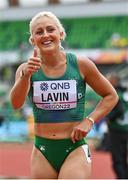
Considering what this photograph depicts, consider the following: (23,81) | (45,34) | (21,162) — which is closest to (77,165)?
(23,81)

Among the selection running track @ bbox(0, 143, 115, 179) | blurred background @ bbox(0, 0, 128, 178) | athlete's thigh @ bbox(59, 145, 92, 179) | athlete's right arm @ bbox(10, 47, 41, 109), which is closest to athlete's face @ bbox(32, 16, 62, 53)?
athlete's right arm @ bbox(10, 47, 41, 109)

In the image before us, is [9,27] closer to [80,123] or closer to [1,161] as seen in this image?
[1,161]

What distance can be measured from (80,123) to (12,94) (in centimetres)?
47

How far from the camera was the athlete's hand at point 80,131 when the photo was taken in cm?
317

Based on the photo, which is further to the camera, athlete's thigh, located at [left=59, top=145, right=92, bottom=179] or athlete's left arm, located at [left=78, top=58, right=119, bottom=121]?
athlete's left arm, located at [left=78, top=58, right=119, bottom=121]

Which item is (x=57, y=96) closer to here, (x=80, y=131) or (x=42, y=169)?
(x=80, y=131)

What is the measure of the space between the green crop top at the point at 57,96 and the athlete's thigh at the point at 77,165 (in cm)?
22

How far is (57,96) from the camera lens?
10.9 feet

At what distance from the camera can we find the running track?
9644 mm

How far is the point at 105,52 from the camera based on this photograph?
30781 millimetres

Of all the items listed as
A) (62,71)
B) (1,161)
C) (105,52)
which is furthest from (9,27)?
(62,71)

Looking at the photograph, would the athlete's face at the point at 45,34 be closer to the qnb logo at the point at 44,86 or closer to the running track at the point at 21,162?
the qnb logo at the point at 44,86

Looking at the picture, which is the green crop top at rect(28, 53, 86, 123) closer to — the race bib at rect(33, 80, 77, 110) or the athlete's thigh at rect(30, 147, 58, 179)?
the race bib at rect(33, 80, 77, 110)

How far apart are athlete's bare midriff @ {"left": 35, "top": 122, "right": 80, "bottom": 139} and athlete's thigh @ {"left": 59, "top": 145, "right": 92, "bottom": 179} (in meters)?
0.13
